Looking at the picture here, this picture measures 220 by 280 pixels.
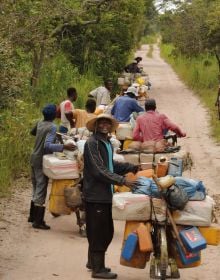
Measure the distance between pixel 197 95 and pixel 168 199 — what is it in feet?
72.0

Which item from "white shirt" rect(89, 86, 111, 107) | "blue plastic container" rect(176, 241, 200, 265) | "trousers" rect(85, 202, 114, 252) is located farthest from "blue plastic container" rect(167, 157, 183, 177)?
"white shirt" rect(89, 86, 111, 107)

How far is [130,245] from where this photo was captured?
6363mm

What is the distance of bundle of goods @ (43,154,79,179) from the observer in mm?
8820

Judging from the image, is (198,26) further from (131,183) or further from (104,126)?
(131,183)

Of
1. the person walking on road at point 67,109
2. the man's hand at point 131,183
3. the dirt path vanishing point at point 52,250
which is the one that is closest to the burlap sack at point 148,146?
the dirt path vanishing point at point 52,250

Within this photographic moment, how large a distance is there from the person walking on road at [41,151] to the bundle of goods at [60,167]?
0.13m

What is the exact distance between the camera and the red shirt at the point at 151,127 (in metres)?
10.6

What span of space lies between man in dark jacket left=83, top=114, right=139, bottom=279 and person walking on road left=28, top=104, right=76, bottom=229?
1.93 metres

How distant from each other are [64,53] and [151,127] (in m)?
12.8

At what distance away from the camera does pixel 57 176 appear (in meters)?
8.85

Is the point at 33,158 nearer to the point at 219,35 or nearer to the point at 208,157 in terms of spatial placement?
the point at 208,157

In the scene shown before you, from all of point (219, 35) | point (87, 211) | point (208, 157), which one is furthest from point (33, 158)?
point (219, 35)

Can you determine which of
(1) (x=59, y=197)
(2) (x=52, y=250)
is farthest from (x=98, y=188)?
(1) (x=59, y=197)

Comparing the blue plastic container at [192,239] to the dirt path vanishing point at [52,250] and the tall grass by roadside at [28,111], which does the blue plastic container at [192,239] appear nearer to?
the dirt path vanishing point at [52,250]
